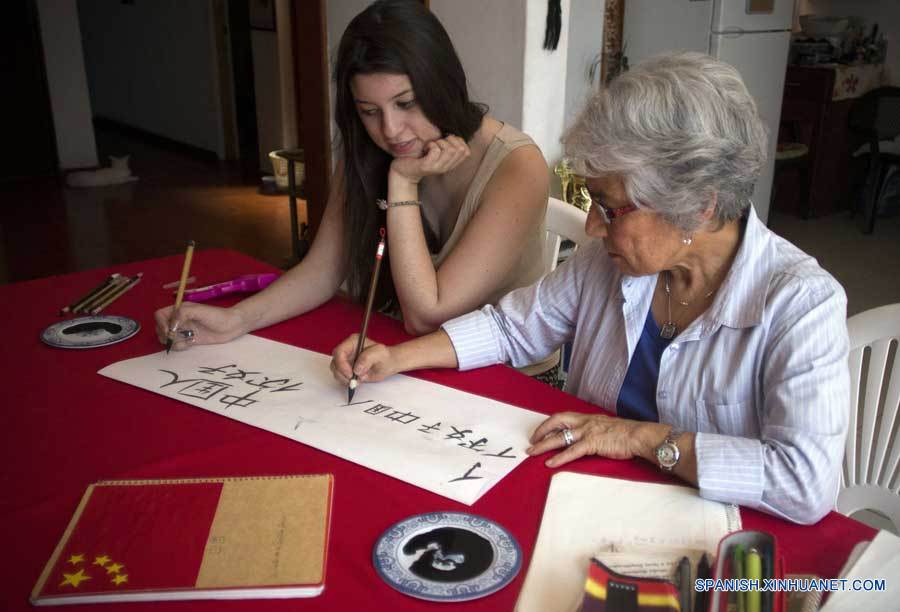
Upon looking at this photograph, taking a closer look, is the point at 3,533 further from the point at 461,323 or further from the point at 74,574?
the point at 461,323

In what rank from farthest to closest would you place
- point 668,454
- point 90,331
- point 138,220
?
1. point 138,220
2. point 90,331
3. point 668,454

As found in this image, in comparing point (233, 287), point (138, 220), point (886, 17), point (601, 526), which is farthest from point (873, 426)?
point (886, 17)

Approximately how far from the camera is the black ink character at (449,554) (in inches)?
32.3

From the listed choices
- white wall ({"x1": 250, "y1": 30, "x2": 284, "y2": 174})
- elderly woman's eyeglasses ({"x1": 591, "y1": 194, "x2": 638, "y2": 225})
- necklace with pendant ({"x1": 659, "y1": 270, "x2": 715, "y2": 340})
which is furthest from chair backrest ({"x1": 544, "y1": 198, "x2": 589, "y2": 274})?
white wall ({"x1": 250, "y1": 30, "x2": 284, "y2": 174})

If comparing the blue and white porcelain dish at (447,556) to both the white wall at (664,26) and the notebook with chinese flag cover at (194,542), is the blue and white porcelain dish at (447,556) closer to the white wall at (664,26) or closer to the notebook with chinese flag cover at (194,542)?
the notebook with chinese flag cover at (194,542)

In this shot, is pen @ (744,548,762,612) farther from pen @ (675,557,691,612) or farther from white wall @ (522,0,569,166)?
white wall @ (522,0,569,166)

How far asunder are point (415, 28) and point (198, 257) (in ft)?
2.54

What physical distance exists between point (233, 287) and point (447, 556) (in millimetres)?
951

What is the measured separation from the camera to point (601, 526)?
0.90 metres

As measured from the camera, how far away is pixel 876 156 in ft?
16.4

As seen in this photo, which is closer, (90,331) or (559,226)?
(90,331)

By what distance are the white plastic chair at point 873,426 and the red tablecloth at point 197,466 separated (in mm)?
449

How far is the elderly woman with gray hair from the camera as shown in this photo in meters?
0.97

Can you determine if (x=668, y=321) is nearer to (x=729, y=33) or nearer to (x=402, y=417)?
(x=402, y=417)
